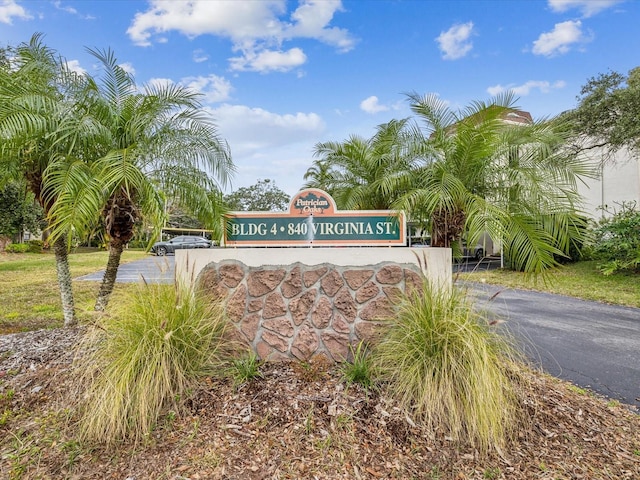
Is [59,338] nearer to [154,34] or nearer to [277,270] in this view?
[277,270]

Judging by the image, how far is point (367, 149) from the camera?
772cm

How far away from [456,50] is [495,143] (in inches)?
145

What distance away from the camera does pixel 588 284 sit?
11.4 metres

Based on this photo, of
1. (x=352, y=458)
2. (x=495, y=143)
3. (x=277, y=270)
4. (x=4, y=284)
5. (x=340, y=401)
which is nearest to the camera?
(x=352, y=458)

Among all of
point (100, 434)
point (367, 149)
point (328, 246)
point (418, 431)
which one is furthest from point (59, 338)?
point (367, 149)

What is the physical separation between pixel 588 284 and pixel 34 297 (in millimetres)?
16415

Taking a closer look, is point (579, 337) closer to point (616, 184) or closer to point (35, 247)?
point (616, 184)

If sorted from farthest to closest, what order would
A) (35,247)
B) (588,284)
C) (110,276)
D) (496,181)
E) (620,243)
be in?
(35,247), (620,243), (588,284), (110,276), (496,181)

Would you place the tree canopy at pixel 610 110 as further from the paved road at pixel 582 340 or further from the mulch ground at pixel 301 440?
the mulch ground at pixel 301 440

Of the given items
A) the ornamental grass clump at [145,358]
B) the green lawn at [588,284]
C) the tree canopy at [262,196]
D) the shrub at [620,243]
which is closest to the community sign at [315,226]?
the ornamental grass clump at [145,358]

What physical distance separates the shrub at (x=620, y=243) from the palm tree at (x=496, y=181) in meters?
8.75

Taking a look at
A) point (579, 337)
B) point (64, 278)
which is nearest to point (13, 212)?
point (64, 278)

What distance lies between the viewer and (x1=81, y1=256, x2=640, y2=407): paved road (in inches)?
162

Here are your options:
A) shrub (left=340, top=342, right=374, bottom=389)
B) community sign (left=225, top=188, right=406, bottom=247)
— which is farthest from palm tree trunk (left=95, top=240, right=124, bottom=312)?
shrub (left=340, top=342, right=374, bottom=389)
